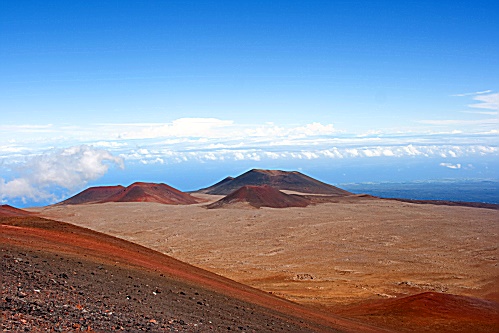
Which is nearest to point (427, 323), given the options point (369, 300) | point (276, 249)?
point (369, 300)

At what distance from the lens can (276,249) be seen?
1705 inches

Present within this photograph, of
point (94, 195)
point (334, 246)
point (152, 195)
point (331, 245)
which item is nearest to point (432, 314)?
point (334, 246)

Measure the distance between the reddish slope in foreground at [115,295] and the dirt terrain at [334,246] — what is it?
684 centimetres

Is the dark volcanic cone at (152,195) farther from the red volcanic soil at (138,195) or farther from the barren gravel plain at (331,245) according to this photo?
the barren gravel plain at (331,245)

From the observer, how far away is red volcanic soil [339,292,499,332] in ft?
60.8

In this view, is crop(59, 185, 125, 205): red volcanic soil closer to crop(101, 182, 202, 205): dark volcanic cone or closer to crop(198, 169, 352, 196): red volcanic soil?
crop(101, 182, 202, 205): dark volcanic cone

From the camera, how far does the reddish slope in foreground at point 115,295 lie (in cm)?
954

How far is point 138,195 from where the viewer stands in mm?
96375

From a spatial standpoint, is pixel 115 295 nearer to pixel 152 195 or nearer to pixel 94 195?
pixel 152 195

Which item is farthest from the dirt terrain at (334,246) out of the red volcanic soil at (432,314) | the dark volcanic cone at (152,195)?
the dark volcanic cone at (152,195)

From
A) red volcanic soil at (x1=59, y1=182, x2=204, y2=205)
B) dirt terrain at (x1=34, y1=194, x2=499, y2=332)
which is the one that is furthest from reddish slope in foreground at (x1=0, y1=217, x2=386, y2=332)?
red volcanic soil at (x1=59, y1=182, x2=204, y2=205)

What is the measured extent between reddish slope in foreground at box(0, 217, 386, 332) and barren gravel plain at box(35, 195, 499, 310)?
8.14m

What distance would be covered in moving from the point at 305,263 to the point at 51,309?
95.1 ft

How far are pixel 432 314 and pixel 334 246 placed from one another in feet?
78.9
